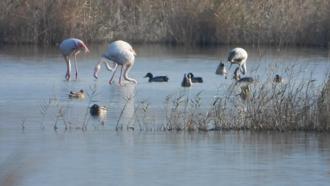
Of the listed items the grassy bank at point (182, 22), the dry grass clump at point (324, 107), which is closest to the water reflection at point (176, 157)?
the dry grass clump at point (324, 107)

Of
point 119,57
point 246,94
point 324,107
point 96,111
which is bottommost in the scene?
point 96,111

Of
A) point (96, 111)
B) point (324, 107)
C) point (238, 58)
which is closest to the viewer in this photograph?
point (324, 107)

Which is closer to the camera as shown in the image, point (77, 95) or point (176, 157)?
point (176, 157)

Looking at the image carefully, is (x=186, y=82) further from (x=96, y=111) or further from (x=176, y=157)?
(x=176, y=157)

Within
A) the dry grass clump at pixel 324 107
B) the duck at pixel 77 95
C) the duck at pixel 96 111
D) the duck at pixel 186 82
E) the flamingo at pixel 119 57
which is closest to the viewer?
the dry grass clump at pixel 324 107

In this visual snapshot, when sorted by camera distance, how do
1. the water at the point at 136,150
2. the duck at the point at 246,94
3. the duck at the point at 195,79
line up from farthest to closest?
the duck at the point at 195,79 → the duck at the point at 246,94 → the water at the point at 136,150

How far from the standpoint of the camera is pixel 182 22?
2964 cm

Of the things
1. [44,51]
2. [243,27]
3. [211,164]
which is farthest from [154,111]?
[243,27]

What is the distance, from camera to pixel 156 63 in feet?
75.4

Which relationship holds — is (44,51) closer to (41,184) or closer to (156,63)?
(156,63)

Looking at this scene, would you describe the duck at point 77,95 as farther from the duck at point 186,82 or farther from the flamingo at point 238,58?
the flamingo at point 238,58

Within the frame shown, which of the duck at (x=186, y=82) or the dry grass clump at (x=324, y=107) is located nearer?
the dry grass clump at (x=324, y=107)

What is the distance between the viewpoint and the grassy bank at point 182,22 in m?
28.8

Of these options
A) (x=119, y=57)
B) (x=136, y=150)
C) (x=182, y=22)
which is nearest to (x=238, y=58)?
(x=119, y=57)
